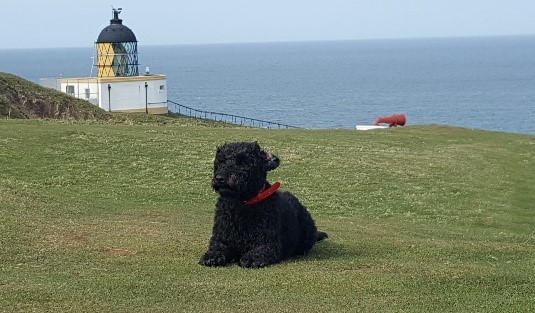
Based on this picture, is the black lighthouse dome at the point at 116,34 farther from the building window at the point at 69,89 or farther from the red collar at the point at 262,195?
the red collar at the point at 262,195

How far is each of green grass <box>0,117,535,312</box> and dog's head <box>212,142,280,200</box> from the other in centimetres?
94

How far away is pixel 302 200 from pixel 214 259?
1093 cm

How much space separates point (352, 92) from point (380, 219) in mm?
115624

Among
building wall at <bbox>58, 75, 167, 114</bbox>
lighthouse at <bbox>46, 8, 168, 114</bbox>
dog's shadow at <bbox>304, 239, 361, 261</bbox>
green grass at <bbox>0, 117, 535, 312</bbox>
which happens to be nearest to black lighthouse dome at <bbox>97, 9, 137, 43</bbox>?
lighthouse at <bbox>46, 8, 168, 114</bbox>

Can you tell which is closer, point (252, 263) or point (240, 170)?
point (240, 170)

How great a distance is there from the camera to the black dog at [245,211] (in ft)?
35.3

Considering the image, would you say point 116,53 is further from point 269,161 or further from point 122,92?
point 269,161

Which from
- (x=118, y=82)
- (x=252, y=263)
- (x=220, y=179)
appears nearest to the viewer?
(x=220, y=179)

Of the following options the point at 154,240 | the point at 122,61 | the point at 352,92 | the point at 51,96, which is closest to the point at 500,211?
the point at 154,240

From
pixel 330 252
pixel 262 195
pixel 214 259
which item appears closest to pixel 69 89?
pixel 330 252

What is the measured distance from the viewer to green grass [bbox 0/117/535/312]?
9266 millimetres

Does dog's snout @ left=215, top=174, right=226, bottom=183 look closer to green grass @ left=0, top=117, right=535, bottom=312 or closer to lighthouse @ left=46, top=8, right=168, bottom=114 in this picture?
green grass @ left=0, top=117, right=535, bottom=312

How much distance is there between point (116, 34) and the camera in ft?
224

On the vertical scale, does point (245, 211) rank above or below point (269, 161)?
below
